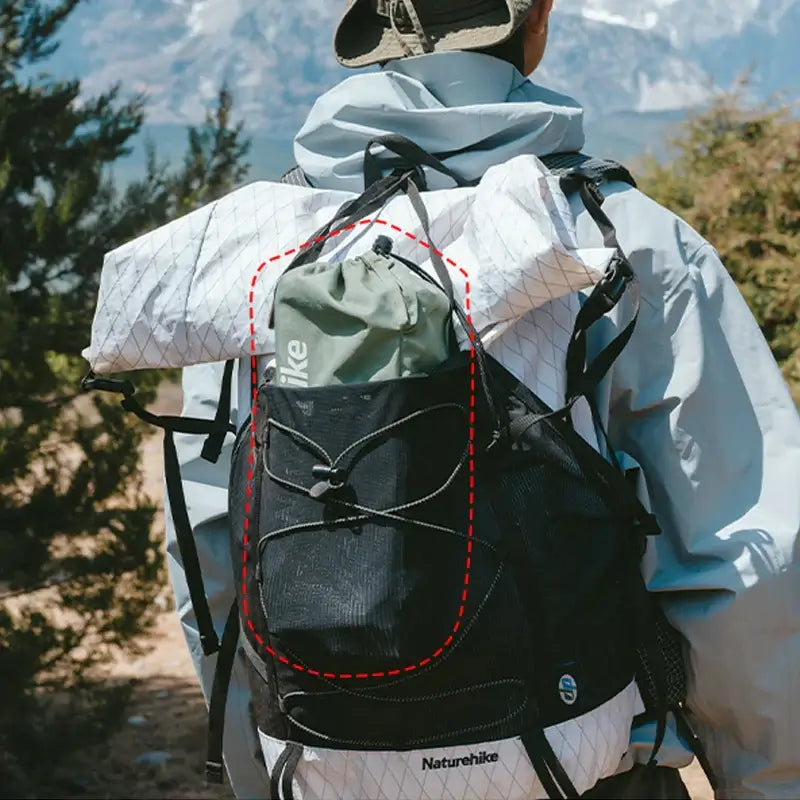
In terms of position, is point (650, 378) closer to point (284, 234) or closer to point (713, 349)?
point (713, 349)

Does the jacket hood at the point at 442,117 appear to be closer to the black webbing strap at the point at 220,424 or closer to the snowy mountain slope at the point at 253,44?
the black webbing strap at the point at 220,424

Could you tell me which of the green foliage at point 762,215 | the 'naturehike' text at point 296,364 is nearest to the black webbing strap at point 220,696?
the 'naturehike' text at point 296,364

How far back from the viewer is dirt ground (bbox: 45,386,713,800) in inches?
185

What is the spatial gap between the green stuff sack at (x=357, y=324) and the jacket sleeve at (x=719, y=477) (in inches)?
12.9

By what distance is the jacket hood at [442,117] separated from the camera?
180 centimetres

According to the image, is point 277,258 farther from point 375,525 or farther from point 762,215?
point 762,215

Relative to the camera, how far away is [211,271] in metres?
1.75

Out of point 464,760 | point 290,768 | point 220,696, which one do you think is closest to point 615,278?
point 464,760

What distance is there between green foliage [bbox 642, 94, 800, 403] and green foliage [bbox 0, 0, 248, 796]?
7.38 ft

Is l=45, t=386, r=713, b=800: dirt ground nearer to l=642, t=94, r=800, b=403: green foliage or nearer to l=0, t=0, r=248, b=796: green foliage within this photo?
l=0, t=0, r=248, b=796: green foliage

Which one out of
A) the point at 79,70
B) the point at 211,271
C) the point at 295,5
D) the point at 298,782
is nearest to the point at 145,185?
the point at 79,70

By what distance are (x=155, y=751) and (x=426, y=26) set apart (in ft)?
12.2

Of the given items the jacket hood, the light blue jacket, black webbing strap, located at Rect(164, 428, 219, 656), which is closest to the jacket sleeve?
the light blue jacket

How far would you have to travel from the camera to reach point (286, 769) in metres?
1.65
